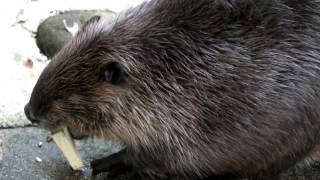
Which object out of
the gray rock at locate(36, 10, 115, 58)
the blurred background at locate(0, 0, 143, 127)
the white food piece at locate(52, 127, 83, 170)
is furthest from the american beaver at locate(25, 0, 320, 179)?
the gray rock at locate(36, 10, 115, 58)

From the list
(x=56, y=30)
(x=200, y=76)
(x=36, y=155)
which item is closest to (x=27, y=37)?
(x=56, y=30)

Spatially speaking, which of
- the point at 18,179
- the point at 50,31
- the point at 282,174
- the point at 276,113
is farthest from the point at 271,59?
the point at 50,31

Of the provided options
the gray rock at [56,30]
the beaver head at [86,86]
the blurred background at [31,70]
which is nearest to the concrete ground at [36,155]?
the blurred background at [31,70]

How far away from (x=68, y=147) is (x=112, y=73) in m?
0.52

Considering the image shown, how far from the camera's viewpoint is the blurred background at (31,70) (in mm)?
2971

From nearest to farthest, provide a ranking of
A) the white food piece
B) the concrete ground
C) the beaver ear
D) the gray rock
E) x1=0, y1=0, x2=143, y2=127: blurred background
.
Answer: the beaver ear → the white food piece → the concrete ground → x1=0, y1=0, x2=143, y2=127: blurred background → the gray rock

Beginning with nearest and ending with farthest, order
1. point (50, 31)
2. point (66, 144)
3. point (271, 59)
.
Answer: point (271, 59) < point (66, 144) < point (50, 31)

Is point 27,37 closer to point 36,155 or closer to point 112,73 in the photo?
point 36,155

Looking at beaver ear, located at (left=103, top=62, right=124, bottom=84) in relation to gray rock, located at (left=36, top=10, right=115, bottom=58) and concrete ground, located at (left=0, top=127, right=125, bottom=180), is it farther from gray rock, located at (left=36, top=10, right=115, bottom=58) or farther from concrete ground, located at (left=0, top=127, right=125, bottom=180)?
gray rock, located at (left=36, top=10, right=115, bottom=58)

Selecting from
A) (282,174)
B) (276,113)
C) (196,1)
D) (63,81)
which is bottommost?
(282,174)

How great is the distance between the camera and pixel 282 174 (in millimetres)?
2943

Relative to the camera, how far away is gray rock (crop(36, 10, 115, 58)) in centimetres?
358

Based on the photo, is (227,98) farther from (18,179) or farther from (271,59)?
(18,179)

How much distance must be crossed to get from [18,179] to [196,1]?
1.10m
